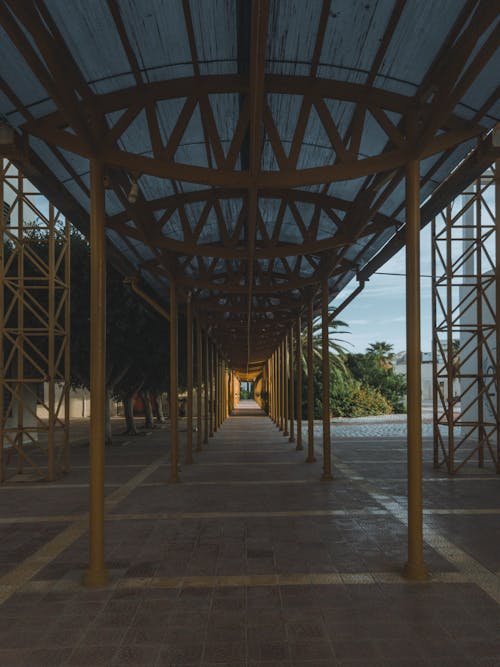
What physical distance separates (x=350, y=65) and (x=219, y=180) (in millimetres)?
1748

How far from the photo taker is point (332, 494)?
10.5m

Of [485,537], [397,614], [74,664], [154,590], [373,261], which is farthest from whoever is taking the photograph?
[373,261]

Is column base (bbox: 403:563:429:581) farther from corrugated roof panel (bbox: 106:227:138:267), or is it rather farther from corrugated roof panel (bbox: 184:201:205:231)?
corrugated roof panel (bbox: 106:227:138:267)

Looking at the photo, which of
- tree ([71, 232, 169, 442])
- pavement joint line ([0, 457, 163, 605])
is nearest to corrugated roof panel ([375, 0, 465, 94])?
pavement joint line ([0, 457, 163, 605])

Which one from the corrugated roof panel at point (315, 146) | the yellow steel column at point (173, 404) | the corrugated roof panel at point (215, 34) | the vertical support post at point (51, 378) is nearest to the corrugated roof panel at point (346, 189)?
the corrugated roof panel at point (315, 146)

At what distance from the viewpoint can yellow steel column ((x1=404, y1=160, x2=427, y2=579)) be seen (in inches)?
240

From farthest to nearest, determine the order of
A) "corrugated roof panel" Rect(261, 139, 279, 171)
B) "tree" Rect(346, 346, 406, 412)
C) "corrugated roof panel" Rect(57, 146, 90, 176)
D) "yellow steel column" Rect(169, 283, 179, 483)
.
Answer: "tree" Rect(346, 346, 406, 412) → "yellow steel column" Rect(169, 283, 179, 483) → "corrugated roof panel" Rect(261, 139, 279, 171) → "corrugated roof panel" Rect(57, 146, 90, 176)

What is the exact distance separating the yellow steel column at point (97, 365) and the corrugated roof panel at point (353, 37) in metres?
2.56

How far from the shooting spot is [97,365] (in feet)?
20.4

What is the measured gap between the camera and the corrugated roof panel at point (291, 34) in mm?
5371

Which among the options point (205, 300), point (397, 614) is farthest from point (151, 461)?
point (397, 614)

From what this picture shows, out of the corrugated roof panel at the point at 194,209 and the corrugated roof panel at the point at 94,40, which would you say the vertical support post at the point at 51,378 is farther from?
the corrugated roof panel at the point at 94,40

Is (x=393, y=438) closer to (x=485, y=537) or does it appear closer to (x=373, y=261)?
(x=373, y=261)

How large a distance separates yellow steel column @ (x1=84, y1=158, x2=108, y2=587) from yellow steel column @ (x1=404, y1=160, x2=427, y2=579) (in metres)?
3.09
